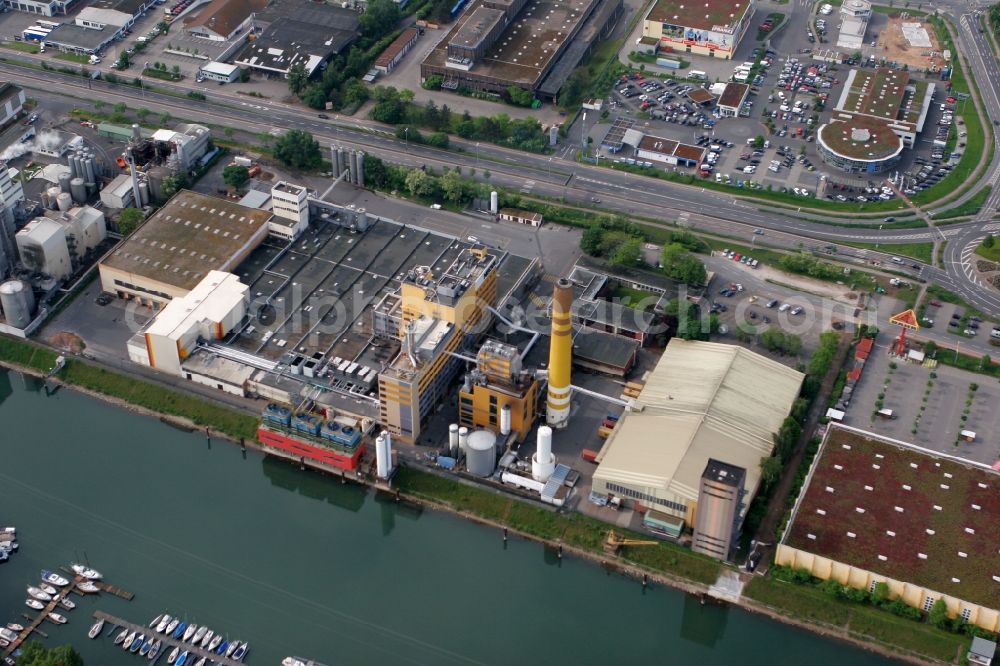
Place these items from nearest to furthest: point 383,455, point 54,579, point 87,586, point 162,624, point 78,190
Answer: point 162,624 → point 87,586 → point 54,579 → point 383,455 → point 78,190

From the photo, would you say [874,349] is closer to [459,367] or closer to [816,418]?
[816,418]

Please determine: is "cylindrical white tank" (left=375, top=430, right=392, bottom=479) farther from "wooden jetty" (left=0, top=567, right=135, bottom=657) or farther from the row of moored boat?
"wooden jetty" (left=0, top=567, right=135, bottom=657)

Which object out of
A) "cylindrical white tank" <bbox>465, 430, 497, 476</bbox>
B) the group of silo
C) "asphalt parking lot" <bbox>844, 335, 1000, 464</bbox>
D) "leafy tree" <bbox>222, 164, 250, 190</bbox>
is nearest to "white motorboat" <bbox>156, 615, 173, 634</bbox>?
"cylindrical white tank" <bbox>465, 430, 497, 476</bbox>

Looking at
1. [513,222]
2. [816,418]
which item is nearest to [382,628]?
[816,418]

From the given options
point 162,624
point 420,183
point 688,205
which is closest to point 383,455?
point 162,624

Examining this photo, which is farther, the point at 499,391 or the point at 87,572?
the point at 499,391

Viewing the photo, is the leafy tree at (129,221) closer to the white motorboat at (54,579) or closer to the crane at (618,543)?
the white motorboat at (54,579)

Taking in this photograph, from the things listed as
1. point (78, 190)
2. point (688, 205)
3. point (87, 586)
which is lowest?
point (87, 586)

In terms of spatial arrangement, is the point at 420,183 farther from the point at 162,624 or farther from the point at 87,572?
the point at 162,624
